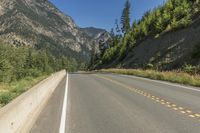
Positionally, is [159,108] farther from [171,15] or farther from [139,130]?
[171,15]

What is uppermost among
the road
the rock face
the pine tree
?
the pine tree

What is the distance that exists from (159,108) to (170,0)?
6643 cm

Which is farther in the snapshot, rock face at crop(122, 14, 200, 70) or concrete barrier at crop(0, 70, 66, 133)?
rock face at crop(122, 14, 200, 70)

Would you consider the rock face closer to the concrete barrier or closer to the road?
the road

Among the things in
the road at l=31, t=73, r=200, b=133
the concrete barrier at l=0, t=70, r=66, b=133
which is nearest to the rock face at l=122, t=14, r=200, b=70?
the road at l=31, t=73, r=200, b=133

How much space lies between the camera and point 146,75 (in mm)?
38500

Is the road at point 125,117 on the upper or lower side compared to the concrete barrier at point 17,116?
lower

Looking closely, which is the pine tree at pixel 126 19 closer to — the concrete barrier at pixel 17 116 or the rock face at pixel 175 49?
the rock face at pixel 175 49

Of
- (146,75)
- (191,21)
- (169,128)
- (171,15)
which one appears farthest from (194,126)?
(171,15)

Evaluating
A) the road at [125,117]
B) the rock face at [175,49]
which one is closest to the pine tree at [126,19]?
the rock face at [175,49]

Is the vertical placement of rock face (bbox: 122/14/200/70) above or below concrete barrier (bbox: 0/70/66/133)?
above

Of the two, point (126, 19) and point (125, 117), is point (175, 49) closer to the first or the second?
point (125, 117)

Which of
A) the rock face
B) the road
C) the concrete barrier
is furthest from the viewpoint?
the rock face

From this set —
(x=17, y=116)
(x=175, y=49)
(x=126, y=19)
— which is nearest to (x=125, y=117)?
(x=17, y=116)
